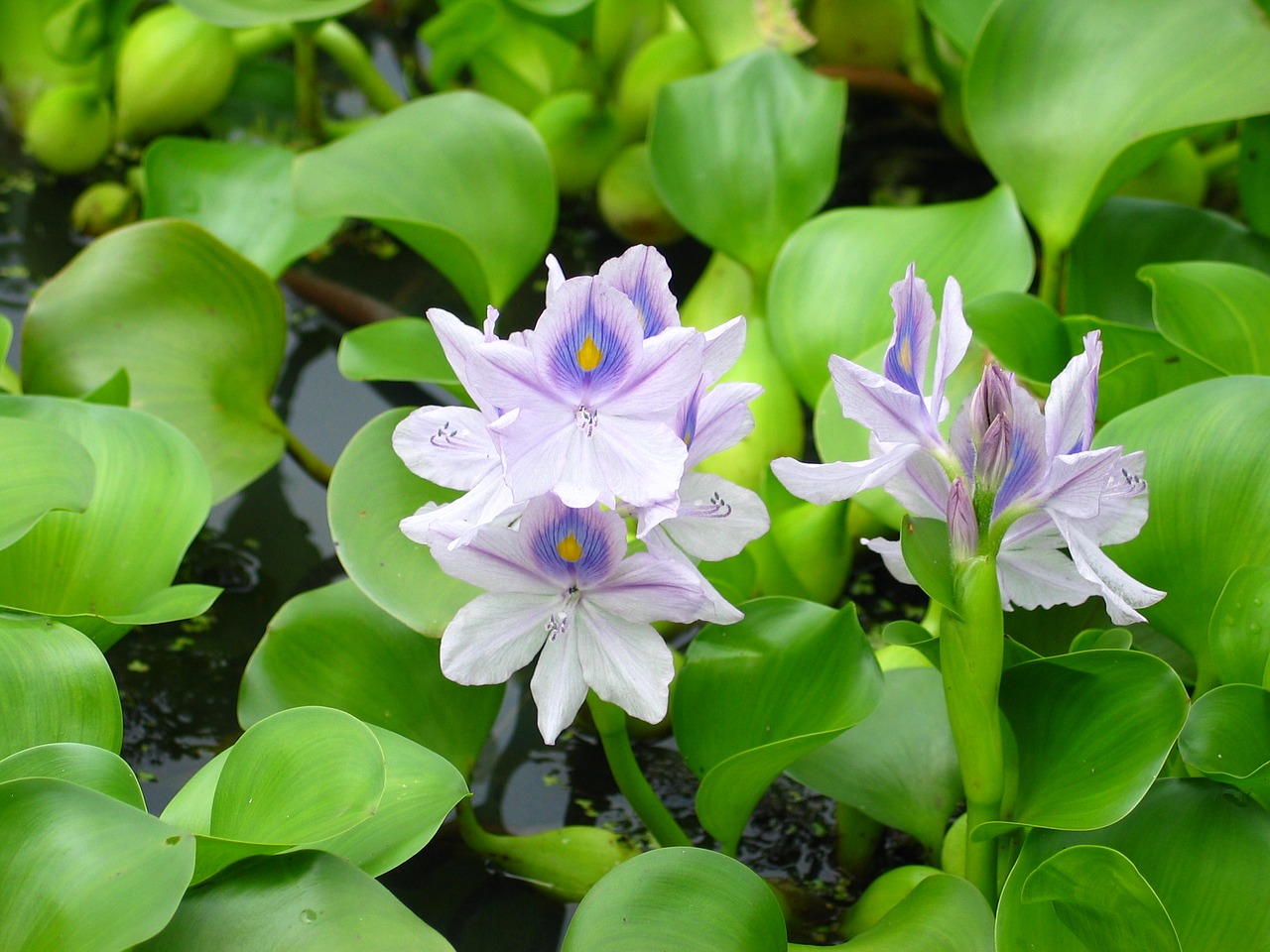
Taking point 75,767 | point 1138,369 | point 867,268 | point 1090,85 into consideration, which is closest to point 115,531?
point 75,767

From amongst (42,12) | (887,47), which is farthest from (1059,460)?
(42,12)

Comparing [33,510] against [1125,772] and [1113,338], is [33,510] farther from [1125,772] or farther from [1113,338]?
[1113,338]

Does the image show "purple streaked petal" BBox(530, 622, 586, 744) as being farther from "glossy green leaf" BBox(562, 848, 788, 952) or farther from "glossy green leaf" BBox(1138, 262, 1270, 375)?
"glossy green leaf" BBox(1138, 262, 1270, 375)

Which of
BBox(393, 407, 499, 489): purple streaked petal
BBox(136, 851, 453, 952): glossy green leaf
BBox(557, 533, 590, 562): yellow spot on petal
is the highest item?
BBox(393, 407, 499, 489): purple streaked petal

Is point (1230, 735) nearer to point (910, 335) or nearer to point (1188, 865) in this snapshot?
point (1188, 865)

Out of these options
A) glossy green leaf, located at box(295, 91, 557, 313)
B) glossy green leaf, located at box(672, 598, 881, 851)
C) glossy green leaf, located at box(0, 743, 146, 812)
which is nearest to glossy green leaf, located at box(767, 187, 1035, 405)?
glossy green leaf, located at box(295, 91, 557, 313)

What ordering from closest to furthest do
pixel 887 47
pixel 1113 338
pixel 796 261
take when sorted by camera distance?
pixel 1113 338 < pixel 796 261 < pixel 887 47

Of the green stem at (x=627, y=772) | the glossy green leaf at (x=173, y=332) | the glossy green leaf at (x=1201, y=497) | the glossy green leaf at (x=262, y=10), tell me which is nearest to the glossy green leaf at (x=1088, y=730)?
the glossy green leaf at (x=1201, y=497)
